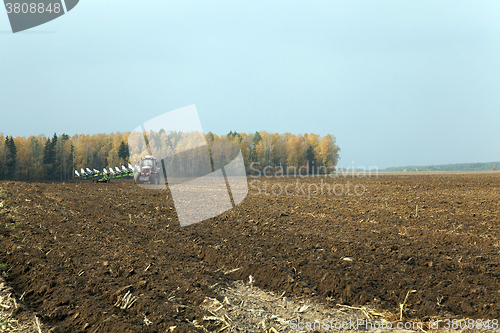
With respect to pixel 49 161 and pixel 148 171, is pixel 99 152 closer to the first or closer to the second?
pixel 49 161

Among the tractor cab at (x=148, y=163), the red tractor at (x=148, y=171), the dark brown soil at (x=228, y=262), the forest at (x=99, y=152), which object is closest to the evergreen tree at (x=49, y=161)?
the forest at (x=99, y=152)

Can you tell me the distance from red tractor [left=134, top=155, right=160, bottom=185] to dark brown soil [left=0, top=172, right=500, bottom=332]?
12.4 metres

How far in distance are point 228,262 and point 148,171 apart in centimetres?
1977

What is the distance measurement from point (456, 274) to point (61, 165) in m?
77.6

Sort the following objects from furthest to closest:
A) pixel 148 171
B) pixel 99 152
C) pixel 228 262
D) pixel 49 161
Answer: pixel 99 152 → pixel 49 161 → pixel 148 171 → pixel 228 262

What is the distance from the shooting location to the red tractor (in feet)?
82.1

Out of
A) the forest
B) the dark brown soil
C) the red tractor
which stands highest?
the forest

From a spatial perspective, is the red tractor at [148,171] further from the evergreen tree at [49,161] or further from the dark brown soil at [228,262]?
the evergreen tree at [49,161]

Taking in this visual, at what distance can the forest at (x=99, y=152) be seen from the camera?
65.2m

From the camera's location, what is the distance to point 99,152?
243 feet

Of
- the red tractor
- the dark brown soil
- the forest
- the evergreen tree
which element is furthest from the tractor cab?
the evergreen tree

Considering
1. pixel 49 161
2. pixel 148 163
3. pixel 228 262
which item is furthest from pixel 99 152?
pixel 228 262

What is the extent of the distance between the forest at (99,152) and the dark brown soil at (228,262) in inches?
2050

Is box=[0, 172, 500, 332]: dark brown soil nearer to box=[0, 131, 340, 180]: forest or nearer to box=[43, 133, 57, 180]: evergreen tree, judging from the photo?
box=[0, 131, 340, 180]: forest
